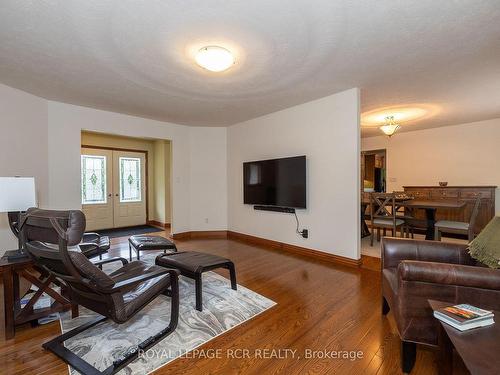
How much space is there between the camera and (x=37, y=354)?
1.76 meters

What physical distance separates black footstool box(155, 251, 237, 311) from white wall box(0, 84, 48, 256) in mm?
2459

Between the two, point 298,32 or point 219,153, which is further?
point 219,153

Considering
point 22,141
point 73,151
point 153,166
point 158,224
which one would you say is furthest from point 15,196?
point 153,166

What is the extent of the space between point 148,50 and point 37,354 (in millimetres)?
2702

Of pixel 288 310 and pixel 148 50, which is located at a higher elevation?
pixel 148 50

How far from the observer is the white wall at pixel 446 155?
5168 mm

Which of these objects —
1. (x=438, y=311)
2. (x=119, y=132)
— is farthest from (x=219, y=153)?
(x=438, y=311)

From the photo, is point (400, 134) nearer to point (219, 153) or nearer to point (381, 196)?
point (381, 196)

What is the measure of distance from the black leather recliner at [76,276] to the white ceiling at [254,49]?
1.60 meters

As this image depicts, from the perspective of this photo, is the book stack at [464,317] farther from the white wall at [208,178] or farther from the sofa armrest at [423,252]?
the white wall at [208,178]

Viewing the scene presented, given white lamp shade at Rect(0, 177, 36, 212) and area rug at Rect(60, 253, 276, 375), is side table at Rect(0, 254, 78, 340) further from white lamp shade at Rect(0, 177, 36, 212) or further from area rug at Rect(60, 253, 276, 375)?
white lamp shade at Rect(0, 177, 36, 212)

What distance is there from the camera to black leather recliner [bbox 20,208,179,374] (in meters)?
1.46

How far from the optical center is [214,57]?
2.38 metres

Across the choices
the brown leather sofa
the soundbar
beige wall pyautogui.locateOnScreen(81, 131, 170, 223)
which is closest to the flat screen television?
the soundbar
